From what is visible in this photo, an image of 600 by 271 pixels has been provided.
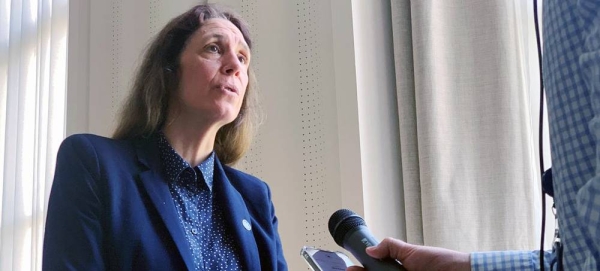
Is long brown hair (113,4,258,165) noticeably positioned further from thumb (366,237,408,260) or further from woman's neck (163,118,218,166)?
thumb (366,237,408,260)

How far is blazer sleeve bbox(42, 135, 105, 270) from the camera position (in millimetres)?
1295

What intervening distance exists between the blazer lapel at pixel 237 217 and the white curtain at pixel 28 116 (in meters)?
1.76

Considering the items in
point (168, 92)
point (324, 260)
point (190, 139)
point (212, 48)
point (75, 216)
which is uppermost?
point (212, 48)

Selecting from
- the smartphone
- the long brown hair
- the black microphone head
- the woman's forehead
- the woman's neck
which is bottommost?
the smartphone

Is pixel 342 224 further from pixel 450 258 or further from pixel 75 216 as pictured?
pixel 75 216

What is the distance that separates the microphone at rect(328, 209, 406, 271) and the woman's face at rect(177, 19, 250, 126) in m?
0.48

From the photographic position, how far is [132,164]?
1.49 metres

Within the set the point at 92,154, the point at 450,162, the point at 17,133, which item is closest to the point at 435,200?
the point at 450,162

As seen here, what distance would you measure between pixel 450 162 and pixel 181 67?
92 cm

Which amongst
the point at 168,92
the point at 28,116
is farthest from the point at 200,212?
the point at 28,116

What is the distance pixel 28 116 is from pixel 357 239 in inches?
96.8

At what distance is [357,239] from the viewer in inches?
45.0

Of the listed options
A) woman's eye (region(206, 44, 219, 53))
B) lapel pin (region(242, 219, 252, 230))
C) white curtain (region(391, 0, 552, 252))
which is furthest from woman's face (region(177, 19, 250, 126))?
white curtain (region(391, 0, 552, 252))

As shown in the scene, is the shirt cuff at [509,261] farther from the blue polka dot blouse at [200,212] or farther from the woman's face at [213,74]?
the woman's face at [213,74]
